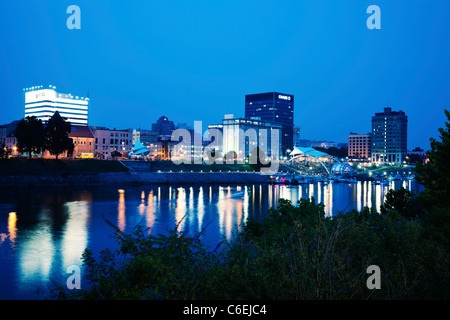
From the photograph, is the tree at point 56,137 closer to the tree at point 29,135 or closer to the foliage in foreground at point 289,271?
→ the tree at point 29,135

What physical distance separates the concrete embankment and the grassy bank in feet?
6.65

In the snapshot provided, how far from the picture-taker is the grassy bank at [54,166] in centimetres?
7056

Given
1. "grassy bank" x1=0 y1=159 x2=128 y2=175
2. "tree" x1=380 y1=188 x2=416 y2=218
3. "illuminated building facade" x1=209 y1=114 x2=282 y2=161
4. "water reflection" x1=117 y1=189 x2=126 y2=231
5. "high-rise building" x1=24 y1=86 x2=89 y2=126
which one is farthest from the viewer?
"illuminated building facade" x1=209 y1=114 x2=282 y2=161

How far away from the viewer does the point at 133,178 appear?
8356 cm

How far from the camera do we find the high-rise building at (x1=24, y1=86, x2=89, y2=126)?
150 m

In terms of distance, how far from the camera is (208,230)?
31.2 meters

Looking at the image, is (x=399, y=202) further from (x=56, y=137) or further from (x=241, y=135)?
(x=241, y=135)

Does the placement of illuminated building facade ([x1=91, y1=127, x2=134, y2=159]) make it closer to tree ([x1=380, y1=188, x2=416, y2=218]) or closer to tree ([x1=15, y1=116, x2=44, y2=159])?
tree ([x1=15, y1=116, x2=44, y2=159])

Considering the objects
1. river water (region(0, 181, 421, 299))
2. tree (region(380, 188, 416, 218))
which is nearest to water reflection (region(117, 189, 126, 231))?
river water (region(0, 181, 421, 299))

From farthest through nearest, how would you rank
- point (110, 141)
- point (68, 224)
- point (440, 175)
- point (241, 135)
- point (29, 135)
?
1. point (241, 135)
2. point (110, 141)
3. point (29, 135)
4. point (68, 224)
5. point (440, 175)

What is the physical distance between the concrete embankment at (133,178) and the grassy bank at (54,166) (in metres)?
2.03

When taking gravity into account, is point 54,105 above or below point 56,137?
above

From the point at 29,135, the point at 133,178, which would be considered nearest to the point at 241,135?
the point at 133,178

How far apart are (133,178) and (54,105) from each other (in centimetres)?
8563
